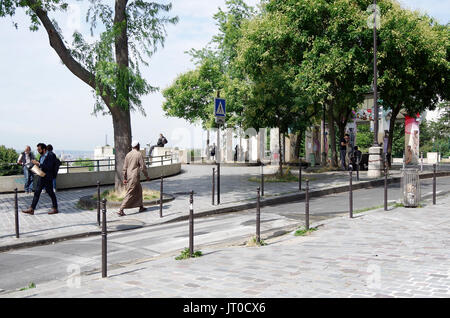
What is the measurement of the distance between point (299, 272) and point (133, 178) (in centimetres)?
676

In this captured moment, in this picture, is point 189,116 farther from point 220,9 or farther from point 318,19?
point 318,19

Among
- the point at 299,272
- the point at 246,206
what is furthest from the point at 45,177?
the point at 299,272

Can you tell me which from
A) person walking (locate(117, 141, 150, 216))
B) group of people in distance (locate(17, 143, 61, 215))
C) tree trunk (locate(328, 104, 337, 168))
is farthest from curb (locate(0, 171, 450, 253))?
tree trunk (locate(328, 104, 337, 168))

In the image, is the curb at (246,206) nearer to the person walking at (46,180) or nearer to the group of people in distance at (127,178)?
the group of people in distance at (127,178)

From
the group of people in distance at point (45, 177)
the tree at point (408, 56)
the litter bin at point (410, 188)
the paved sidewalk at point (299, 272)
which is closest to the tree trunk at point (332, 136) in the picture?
the tree at point (408, 56)

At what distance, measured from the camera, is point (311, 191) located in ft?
51.5

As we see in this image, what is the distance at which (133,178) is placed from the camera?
1145cm

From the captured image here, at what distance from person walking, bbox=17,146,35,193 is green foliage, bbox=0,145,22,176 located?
0.40m

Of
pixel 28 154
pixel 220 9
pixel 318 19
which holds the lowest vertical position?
pixel 28 154

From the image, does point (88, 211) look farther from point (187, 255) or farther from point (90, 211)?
point (187, 255)

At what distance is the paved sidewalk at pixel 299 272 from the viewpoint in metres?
4.87
